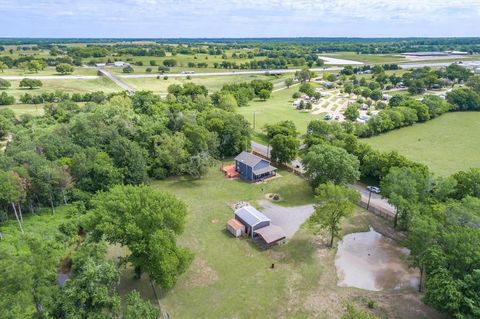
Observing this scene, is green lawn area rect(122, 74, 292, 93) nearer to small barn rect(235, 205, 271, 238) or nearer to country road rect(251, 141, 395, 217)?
country road rect(251, 141, 395, 217)

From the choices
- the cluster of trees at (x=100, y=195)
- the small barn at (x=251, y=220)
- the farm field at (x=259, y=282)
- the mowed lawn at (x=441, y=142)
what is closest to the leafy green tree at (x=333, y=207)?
the farm field at (x=259, y=282)

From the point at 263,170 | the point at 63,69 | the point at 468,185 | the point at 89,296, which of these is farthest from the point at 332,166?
the point at 63,69

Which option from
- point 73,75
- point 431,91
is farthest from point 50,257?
point 431,91

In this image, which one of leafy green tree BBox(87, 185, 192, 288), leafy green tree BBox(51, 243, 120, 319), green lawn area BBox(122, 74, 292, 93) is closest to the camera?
leafy green tree BBox(51, 243, 120, 319)

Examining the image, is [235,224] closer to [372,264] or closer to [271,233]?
[271,233]

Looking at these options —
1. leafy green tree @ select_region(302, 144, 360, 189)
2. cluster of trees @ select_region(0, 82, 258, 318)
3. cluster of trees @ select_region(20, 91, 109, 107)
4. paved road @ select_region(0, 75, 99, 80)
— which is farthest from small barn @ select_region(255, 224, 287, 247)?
paved road @ select_region(0, 75, 99, 80)
